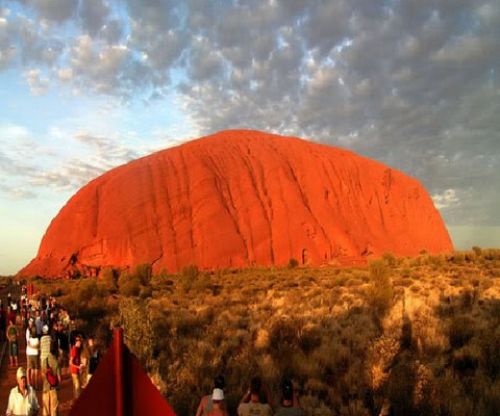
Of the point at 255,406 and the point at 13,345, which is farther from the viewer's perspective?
the point at 13,345

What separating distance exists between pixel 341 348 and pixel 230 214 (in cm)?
4491

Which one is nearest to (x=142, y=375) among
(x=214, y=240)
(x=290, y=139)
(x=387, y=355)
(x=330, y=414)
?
(x=330, y=414)

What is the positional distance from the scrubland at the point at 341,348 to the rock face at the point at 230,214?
96.9 feet

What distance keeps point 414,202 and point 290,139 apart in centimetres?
1946

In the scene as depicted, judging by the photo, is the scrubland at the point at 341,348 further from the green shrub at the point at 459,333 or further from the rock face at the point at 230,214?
the rock face at the point at 230,214

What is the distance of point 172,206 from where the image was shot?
5556cm

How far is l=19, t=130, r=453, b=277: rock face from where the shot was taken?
5256cm

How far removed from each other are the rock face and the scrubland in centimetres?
2954

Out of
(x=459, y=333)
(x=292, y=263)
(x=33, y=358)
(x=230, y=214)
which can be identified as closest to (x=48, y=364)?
(x=33, y=358)

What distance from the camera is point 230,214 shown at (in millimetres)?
55938

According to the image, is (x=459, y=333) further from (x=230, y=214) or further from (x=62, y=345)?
(x=230, y=214)

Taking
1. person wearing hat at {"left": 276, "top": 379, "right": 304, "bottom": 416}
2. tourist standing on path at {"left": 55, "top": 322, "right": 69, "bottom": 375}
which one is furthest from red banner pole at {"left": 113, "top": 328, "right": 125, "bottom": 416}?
tourist standing on path at {"left": 55, "top": 322, "right": 69, "bottom": 375}

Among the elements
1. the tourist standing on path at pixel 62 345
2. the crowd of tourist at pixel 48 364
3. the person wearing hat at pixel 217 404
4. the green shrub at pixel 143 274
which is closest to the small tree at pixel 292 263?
the green shrub at pixel 143 274

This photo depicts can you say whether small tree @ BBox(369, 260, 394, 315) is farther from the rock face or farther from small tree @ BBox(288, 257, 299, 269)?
the rock face
